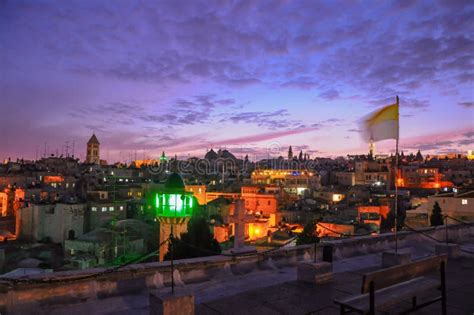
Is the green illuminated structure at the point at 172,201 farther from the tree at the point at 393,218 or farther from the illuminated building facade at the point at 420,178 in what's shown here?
the illuminated building facade at the point at 420,178

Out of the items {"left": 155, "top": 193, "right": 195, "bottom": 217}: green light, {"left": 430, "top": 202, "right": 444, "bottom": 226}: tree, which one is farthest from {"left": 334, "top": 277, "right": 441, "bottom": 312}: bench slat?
{"left": 430, "top": 202, "right": 444, "bottom": 226}: tree

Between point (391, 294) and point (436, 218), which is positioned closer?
point (391, 294)

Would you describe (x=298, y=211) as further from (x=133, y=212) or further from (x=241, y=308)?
(x=241, y=308)

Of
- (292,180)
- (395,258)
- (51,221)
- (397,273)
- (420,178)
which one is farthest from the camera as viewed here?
(292,180)

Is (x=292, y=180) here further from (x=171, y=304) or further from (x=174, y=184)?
(x=171, y=304)

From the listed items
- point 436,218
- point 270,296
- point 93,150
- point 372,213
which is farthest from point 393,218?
point 93,150

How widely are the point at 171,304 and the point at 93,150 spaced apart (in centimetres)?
15282

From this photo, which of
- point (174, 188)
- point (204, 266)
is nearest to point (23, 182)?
point (174, 188)

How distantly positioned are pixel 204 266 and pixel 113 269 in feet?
6.53

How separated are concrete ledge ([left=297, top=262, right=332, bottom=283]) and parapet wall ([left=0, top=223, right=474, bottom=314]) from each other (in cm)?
128

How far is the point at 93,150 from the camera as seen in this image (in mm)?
147375

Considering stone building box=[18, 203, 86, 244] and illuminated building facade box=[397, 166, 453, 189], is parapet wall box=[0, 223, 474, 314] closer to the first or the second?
stone building box=[18, 203, 86, 244]

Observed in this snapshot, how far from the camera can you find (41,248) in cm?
4294

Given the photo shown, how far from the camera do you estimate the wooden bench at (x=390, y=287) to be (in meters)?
4.86
